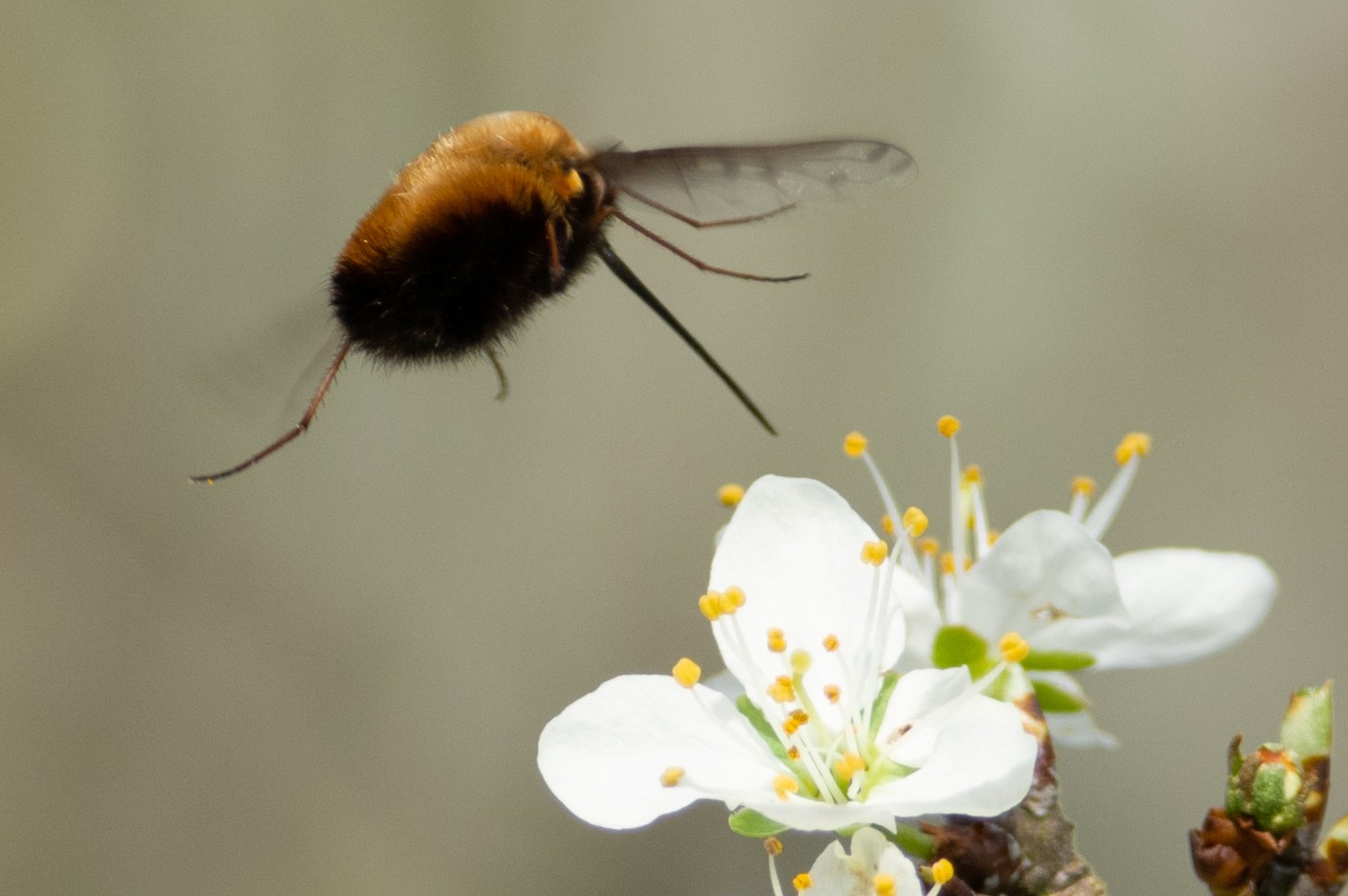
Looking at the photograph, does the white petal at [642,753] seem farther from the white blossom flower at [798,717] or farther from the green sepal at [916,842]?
the green sepal at [916,842]

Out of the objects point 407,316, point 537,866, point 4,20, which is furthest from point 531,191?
point 4,20

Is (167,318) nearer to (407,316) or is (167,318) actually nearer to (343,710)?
(343,710)

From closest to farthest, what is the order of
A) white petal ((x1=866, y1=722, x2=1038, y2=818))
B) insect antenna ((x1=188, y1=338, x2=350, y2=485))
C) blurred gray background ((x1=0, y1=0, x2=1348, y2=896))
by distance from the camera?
1. white petal ((x1=866, y1=722, x2=1038, y2=818))
2. insect antenna ((x1=188, y1=338, x2=350, y2=485))
3. blurred gray background ((x1=0, y1=0, x2=1348, y2=896))

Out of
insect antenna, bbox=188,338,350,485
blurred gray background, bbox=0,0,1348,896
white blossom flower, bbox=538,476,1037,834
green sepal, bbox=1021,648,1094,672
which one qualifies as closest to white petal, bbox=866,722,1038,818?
white blossom flower, bbox=538,476,1037,834

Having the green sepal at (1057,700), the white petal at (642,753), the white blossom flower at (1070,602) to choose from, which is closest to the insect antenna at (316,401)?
the white petal at (642,753)

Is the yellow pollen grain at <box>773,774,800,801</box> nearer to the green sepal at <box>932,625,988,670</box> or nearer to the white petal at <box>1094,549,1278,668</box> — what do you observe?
the green sepal at <box>932,625,988,670</box>

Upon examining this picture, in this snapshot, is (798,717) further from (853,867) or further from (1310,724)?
(1310,724)
